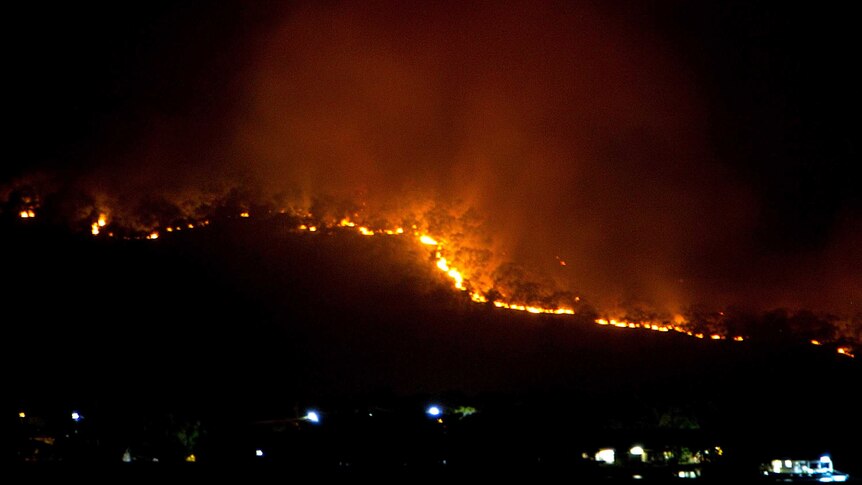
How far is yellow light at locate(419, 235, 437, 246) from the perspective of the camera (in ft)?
44.9

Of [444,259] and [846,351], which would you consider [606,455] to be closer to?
[444,259]

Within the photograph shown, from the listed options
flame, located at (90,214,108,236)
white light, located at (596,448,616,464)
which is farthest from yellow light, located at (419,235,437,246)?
white light, located at (596,448,616,464)

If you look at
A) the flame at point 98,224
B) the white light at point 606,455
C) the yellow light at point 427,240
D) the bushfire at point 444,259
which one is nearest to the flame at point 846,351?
the bushfire at point 444,259

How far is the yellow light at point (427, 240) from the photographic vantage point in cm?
1370

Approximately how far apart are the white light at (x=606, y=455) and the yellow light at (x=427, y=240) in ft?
18.7

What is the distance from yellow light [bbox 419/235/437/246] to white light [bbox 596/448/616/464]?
5699mm

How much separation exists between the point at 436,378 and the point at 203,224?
5.17m

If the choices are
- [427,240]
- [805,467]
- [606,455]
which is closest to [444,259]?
[427,240]

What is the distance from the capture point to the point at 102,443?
7871 millimetres

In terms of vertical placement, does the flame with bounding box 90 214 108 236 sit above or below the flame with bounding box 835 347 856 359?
above

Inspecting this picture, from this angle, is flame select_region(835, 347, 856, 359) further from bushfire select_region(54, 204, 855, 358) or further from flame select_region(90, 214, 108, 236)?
flame select_region(90, 214, 108, 236)

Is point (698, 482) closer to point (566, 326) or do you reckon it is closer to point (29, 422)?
point (29, 422)

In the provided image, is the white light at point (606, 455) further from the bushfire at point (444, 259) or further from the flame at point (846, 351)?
the flame at point (846, 351)

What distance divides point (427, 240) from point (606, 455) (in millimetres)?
5864
